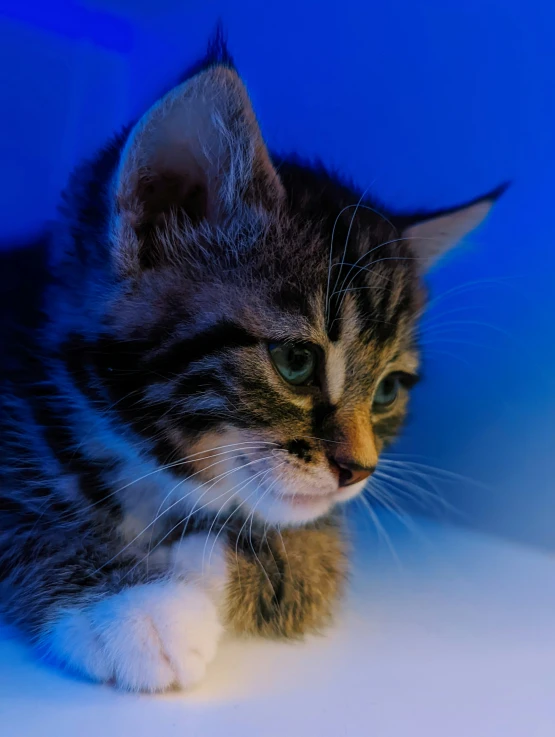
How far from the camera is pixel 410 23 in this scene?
3.35ft

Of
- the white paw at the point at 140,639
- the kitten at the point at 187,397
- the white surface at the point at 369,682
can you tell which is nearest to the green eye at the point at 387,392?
the kitten at the point at 187,397

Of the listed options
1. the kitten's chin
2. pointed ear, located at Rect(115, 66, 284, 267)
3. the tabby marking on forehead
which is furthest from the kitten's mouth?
pointed ear, located at Rect(115, 66, 284, 267)

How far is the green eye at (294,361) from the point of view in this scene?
0.76 meters

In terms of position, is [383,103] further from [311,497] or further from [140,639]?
[140,639]

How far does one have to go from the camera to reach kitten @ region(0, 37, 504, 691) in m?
0.74

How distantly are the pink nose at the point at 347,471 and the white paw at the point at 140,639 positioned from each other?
21 cm

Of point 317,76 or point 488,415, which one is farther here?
point 488,415

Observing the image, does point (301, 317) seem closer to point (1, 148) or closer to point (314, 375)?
point (314, 375)

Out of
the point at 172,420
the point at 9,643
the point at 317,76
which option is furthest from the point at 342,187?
the point at 9,643

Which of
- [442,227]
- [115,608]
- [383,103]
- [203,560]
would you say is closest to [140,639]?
[115,608]

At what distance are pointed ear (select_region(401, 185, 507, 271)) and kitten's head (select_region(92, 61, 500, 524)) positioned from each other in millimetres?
195

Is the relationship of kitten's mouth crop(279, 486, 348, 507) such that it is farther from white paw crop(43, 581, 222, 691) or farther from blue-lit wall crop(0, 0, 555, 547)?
blue-lit wall crop(0, 0, 555, 547)

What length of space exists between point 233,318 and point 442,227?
445 millimetres

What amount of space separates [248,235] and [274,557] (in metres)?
0.42
